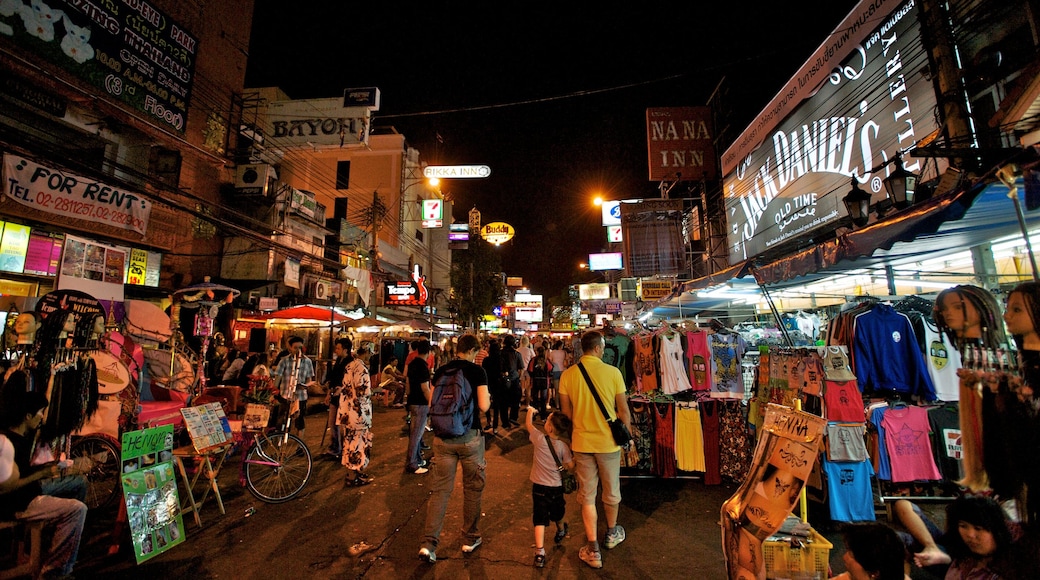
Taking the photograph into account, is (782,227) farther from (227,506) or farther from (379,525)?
(227,506)

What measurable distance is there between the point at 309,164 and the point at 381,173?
4.91m

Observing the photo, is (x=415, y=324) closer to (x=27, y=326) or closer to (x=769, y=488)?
(x=27, y=326)

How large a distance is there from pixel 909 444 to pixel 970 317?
2857mm

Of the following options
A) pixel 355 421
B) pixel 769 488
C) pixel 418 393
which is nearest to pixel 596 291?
pixel 418 393

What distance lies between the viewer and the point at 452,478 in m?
4.15

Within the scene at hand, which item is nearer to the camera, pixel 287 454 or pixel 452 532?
pixel 452 532

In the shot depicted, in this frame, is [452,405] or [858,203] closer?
[452,405]

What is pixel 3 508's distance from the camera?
3260mm

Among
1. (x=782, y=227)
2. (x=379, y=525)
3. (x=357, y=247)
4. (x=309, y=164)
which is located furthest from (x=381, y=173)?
(x=379, y=525)

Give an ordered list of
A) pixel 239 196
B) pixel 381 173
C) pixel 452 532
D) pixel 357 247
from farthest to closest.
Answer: pixel 381 173 → pixel 357 247 → pixel 239 196 → pixel 452 532

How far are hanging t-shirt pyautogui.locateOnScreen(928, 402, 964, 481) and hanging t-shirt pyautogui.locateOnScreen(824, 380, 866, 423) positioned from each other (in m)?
1.15

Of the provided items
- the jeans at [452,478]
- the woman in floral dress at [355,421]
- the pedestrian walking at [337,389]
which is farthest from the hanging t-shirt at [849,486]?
the pedestrian walking at [337,389]

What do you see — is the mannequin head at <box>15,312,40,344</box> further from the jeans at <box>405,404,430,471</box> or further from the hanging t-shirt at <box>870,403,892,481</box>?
the hanging t-shirt at <box>870,403,892,481</box>

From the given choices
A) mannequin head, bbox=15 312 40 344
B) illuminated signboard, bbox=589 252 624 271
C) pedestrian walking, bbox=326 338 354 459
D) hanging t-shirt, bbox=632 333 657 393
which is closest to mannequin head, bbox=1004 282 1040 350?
hanging t-shirt, bbox=632 333 657 393
